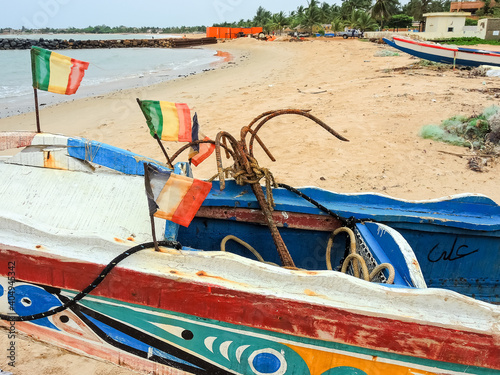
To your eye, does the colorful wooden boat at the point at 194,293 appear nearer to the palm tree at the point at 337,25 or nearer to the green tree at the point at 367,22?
the green tree at the point at 367,22

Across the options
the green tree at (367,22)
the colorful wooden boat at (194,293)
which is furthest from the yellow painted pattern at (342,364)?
the green tree at (367,22)

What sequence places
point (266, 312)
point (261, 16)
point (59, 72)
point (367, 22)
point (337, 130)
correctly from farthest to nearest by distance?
point (261, 16)
point (367, 22)
point (337, 130)
point (59, 72)
point (266, 312)

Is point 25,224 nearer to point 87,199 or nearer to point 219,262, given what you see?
point 87,199

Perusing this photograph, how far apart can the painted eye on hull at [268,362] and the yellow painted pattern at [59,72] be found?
2.09 m

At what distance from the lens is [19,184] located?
2119 mm

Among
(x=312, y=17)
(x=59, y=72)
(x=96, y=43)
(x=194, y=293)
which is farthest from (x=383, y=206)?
(x=96, y=43)

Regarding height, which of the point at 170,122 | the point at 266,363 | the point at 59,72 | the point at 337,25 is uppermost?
the point at 337,25

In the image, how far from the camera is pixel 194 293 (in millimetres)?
1652

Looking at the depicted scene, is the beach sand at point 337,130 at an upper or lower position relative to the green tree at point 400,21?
lower

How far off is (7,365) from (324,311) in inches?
79.5

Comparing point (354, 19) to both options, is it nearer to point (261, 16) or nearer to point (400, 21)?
point (400, 21)

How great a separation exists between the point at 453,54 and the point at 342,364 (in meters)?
13.9

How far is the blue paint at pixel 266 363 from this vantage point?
66.2 inches

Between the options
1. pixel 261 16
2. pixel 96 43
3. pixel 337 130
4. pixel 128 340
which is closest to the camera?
pixel 128 340
